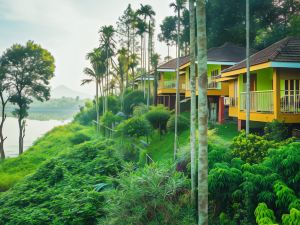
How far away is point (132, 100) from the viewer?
130 feet

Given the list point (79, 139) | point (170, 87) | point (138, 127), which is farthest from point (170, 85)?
point (79, 139)

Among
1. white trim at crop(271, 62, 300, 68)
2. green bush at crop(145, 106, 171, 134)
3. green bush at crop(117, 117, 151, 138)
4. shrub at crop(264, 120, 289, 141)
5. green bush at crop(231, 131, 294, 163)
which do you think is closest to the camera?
green bush at crop(231, 131, 294, 163)

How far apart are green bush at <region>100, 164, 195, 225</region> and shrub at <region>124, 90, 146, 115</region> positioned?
28.3m

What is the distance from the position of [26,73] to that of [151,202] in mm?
30043

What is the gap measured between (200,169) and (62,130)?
46.3 metres

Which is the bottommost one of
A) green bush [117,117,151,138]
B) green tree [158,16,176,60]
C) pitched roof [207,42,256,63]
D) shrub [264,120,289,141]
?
green bush [117,117,151,138]

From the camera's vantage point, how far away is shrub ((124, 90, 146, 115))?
38.8 meters

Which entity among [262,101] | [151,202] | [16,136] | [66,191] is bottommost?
[16,136]

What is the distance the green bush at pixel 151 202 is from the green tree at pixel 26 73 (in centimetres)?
2851

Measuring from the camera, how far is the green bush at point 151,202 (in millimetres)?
9234

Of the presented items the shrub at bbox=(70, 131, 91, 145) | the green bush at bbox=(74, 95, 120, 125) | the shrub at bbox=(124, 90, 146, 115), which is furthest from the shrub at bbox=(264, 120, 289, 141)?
the green bush at bbox=(74, 95, 120, 125)

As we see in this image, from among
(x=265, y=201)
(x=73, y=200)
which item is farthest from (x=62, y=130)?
(x=265, y=201)

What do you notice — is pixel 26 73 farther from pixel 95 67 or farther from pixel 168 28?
pixel 168 28

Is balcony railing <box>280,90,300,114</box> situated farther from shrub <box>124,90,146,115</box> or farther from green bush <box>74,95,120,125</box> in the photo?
green bush <box>74,95,120,125</box>
